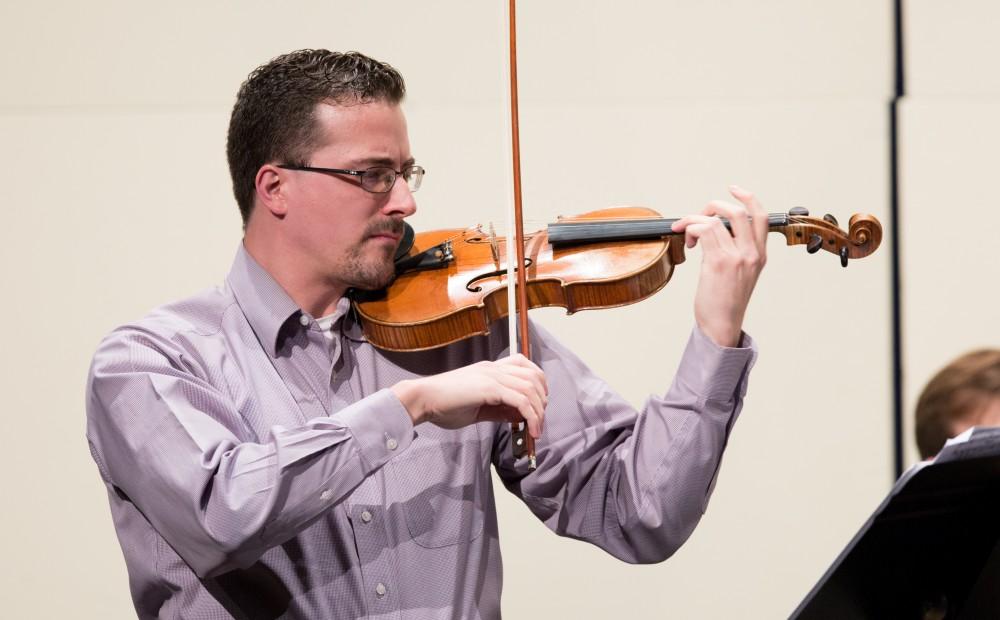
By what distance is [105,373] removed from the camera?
1.20 meters

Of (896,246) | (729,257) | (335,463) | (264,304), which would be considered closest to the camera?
(335,463)

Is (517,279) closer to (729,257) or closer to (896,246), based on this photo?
(729,257)

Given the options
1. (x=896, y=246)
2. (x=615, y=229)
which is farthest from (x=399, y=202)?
(x=896, y=246)

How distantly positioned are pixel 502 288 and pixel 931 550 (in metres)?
0.57

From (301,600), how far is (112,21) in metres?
1.40

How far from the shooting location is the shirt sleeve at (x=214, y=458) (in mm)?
1097

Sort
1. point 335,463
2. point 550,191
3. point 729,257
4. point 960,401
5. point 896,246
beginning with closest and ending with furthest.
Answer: point 335,463, point 729,257, point 960,401, point 550,191, point 896,246

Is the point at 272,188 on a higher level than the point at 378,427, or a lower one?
higher

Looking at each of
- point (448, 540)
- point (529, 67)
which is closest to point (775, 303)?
point (529, 67)

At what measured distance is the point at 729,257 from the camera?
1.26 m

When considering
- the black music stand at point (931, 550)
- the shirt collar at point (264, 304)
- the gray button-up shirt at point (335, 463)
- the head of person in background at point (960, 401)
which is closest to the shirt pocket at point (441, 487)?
the gray button-up shirt at point (335, 463)

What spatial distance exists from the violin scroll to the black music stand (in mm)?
329

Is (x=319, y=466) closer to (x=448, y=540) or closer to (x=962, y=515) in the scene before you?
(x=448, y=540)

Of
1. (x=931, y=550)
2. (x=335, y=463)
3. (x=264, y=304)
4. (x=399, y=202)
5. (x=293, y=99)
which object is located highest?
(x=293, y=99)
